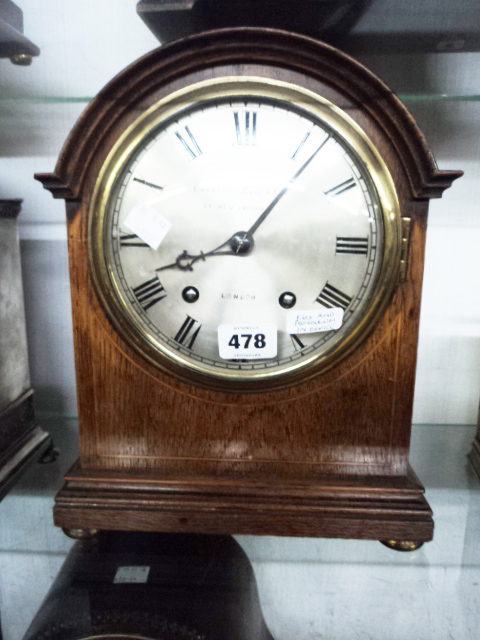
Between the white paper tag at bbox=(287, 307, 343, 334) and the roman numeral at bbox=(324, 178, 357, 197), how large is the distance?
0.14 m

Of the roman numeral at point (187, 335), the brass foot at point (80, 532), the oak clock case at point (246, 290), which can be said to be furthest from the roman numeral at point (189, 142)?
the brass foot at point (80, 532)

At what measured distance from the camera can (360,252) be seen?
64 centimetres

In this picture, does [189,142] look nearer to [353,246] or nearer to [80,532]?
[353,246]

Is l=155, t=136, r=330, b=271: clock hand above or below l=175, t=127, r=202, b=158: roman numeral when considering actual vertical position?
below

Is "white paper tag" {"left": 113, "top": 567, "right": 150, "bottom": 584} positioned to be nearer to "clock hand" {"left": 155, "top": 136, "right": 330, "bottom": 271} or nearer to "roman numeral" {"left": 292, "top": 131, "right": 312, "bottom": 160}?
"clock hand" {"left": 155, "top": 136, "right": 330, "bottom": 271}

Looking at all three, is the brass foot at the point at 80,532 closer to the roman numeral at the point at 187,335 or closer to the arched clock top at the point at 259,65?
the roman numeral at the point at 187,335

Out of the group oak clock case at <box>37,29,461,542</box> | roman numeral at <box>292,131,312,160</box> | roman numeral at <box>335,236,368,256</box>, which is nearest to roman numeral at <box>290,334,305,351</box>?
oak clock case at <box>37,29,461,542</box>

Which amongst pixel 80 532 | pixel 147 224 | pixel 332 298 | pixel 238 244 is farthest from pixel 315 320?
pixel 80 532

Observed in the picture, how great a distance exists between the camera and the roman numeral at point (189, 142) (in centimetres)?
63

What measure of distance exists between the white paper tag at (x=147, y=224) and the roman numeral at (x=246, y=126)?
139mm

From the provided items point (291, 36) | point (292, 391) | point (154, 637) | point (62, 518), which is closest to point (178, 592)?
point (154, 637)

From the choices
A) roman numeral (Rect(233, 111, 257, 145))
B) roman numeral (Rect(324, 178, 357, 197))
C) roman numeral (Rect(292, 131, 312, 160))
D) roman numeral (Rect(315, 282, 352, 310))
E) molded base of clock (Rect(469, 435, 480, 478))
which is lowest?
molded base of clock (Rect(469, 435, 480, 478))

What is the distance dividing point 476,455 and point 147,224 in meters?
0.72

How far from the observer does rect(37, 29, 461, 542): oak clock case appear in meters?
0.62
